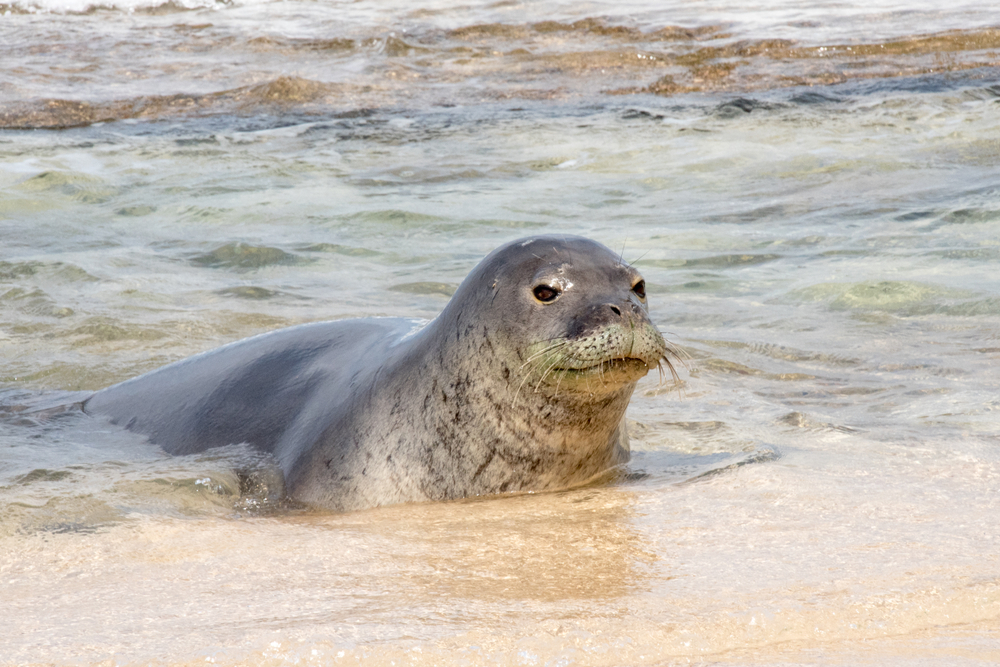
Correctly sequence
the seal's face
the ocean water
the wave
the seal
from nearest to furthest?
the ocean water → the seal's face → the seal → the wave

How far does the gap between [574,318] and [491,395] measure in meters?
0.39

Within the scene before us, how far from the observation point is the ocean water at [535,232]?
8.27 feet

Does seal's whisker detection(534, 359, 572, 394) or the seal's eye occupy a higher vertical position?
the seal's eye

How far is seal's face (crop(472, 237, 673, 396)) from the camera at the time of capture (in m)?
3.38

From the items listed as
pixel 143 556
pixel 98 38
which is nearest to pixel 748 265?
pixel 143 556

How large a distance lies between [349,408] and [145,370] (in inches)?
73.0

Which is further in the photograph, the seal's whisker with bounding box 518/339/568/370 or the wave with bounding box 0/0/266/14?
the wave with bounding box 0/0/266/14

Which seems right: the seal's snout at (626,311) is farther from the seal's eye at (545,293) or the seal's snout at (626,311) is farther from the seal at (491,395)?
the seal's eye at (545,293)

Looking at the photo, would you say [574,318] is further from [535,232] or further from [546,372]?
[535,232]

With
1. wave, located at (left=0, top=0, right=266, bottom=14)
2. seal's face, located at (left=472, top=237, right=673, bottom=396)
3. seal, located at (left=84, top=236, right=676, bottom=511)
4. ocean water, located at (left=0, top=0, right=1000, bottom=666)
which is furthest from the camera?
wave, located at (left=0, top=0, right=266, bottom=14)

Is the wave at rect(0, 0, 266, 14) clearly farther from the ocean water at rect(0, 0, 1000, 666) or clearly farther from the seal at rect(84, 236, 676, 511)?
the seal at rect(84, 236, 676, 511)

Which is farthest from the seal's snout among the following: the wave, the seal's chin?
the wave

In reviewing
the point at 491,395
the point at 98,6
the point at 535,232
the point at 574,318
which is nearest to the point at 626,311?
the point at 574,318

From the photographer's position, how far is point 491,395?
3.70 metres
